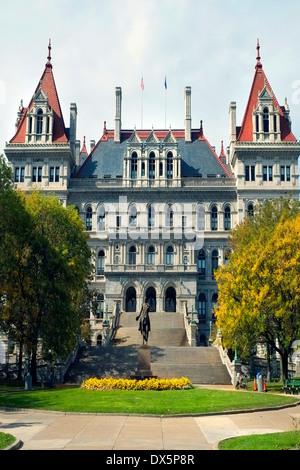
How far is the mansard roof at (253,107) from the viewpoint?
73.5m

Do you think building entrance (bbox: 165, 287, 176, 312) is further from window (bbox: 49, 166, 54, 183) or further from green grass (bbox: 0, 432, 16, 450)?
green grass (bbox: 0, 432, 16, 450)

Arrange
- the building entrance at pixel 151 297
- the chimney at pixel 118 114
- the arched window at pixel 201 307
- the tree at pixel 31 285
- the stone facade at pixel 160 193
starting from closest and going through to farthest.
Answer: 1. the tree at pixel 31 285
2. the building entrance at pixel 151 297
3. the stone facade at pixel 160 193
4. the arched window at pixel 201 307
5. the chimney at pixel 118 114

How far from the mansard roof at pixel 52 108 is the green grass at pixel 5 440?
5938cm

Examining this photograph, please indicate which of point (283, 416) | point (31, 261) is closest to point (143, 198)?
point (31, 261)

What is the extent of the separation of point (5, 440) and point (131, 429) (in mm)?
4892

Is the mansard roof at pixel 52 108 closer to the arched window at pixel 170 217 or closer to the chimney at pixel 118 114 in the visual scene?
the chimney at pixel 118 114

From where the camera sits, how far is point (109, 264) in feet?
229

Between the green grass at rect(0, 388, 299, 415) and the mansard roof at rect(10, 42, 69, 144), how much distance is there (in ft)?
158

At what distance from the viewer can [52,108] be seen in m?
75.4

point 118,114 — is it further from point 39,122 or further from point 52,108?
point 39,122

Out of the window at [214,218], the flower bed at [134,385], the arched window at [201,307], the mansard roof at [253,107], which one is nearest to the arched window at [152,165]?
the window at [214,218]

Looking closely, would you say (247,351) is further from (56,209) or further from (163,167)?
(163,167)

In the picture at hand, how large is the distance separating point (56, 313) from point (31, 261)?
4.37 metres

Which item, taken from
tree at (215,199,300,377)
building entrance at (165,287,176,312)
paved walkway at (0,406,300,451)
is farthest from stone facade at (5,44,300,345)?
paved walkway at (0,406,300,451)
